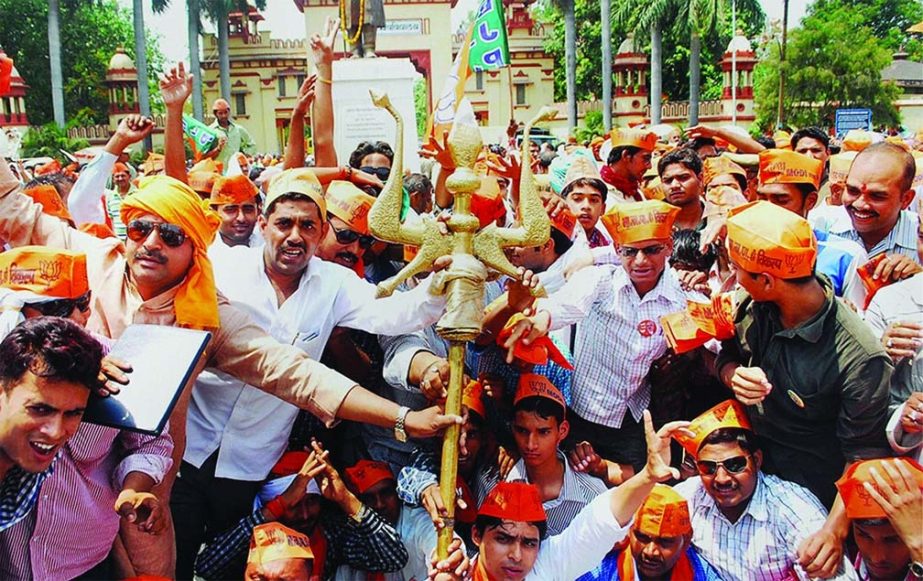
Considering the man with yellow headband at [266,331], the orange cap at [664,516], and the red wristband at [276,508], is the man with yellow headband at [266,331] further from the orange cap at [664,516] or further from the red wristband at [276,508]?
the orange cap at [664,516]

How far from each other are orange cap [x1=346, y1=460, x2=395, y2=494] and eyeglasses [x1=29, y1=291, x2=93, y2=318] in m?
1.24

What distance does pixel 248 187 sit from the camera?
187 inches

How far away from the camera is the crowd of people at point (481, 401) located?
2.54m

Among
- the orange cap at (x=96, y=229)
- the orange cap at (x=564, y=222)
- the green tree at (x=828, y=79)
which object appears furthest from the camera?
the green tree at (x=828, y=79)

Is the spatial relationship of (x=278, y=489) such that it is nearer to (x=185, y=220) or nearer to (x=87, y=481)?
(x=87, y=481)

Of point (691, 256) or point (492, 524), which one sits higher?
point (691, 256)

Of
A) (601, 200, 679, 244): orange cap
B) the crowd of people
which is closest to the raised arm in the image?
the crowd of people

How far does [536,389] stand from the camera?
129 inches

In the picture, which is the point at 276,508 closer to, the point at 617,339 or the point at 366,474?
the point at 366,474

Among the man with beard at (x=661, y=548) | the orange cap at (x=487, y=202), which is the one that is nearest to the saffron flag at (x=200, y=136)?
the orange cap at (x=487, y=202)

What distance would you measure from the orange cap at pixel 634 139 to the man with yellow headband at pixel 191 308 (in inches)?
134

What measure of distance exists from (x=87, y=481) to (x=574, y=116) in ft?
99.3

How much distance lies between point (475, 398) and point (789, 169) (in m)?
2.34

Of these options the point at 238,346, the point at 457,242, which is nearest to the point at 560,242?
the point at 457,242
